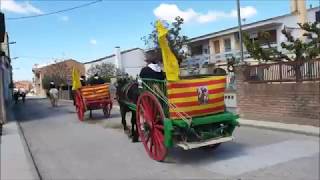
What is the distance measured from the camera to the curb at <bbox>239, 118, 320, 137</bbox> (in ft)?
40.5

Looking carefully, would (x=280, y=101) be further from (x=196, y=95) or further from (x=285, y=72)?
(x=196, y=95)

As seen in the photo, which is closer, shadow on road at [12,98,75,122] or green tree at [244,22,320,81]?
green tree at [244,22,320,81]

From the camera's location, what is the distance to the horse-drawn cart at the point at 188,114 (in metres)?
8.78

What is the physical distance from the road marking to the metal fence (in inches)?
141

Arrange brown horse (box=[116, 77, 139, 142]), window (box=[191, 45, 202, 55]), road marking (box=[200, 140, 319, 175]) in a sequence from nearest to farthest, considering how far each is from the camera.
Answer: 1. road marking (box=[200, 140, 319, 175])
2. brown horse (box=[116, 77, 139, 142])
3. window (box=[191, 45, 202, 55])

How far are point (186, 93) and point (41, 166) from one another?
11.6 feet

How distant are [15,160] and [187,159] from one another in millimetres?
3767

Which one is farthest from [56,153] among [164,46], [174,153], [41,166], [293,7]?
[293,7]

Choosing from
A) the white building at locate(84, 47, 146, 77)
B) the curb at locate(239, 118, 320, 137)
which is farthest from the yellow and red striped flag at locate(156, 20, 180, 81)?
the white building at locate(84, 47, 146, 77)

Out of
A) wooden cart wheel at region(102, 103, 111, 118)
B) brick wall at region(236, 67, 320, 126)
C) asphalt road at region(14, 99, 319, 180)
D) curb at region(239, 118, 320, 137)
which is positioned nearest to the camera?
asphalt road at region(14, 99, 319, 180)

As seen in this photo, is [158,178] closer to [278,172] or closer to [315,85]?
[278,172]

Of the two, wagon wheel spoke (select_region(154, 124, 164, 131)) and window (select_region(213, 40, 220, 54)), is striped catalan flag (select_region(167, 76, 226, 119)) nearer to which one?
wagon wheel spoke (select_region(154, 124, 164, 131))

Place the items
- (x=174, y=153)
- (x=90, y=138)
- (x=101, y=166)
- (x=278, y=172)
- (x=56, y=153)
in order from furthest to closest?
(x=90, y=138) → (x=56, y=153) → (x=174, y=153) → (x=101, y=166) → (x=278, y=172)

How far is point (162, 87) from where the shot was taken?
9.09 m
